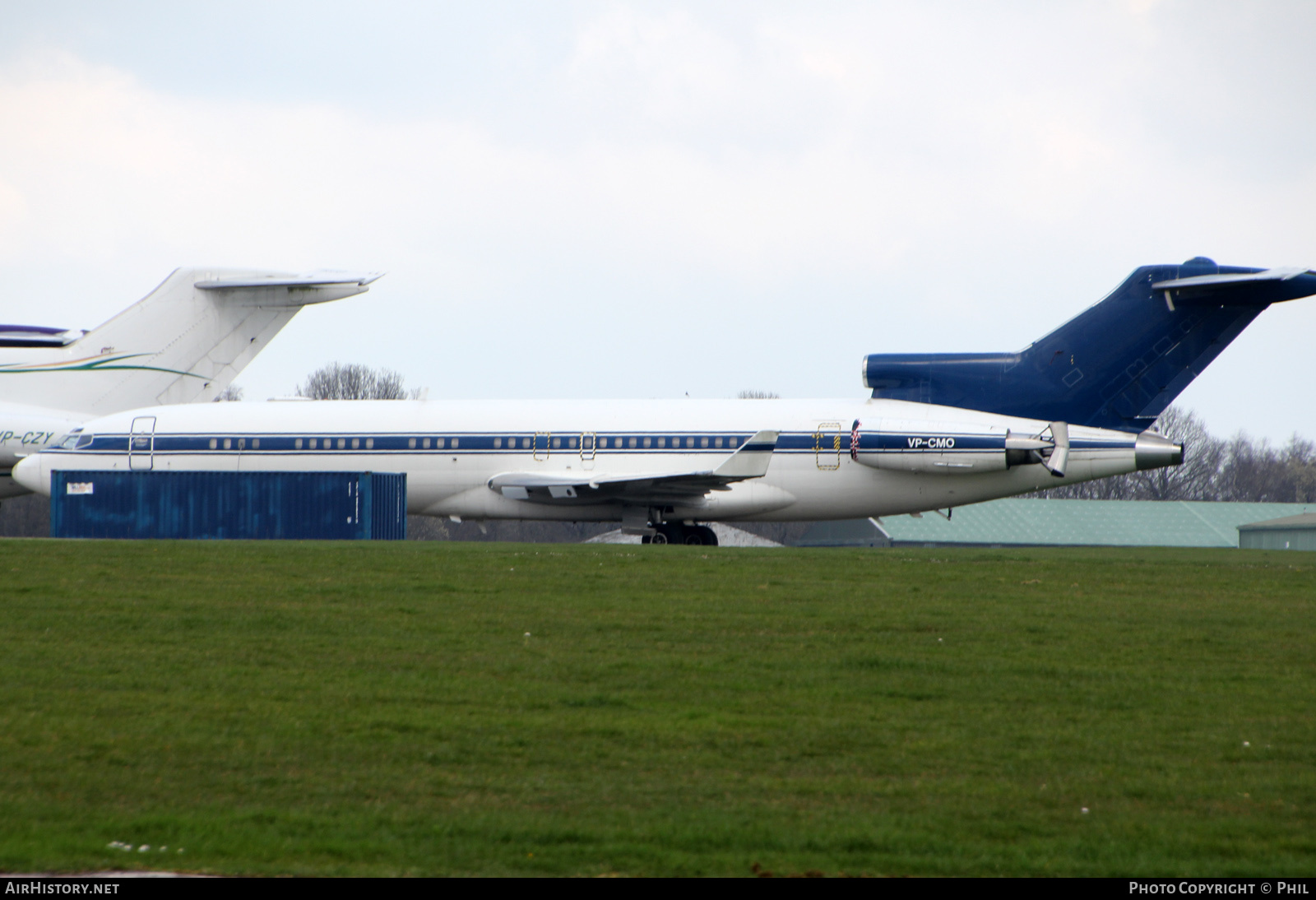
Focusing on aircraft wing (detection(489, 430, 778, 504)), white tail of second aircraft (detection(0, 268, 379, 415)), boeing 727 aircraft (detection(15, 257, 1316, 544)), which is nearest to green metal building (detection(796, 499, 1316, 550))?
boeing 727 aircraft (detection(15, 257, 1316, 544))

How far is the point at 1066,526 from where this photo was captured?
2227 inches

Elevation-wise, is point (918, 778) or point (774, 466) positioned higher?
point (774, 466)

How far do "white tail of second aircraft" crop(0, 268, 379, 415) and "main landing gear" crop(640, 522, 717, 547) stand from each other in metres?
8.89

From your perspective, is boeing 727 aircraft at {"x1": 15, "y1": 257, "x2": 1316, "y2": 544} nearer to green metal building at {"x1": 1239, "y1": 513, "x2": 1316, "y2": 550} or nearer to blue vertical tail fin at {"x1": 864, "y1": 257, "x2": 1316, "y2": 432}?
blue vertical tail fin at {"x1": 864, "y1": 257, "x2": 1316, "y2": 432}

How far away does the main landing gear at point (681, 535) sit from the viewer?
Result: 28.3 metres

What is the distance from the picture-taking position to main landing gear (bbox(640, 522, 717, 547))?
1115 inches

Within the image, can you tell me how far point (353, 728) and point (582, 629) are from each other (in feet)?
12.3

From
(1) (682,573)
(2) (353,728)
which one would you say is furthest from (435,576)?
(2) (353,728)

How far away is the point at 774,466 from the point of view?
2734 cm

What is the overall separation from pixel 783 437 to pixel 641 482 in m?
3.14

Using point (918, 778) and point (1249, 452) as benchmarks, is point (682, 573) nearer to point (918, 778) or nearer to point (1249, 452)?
point (918, 778)

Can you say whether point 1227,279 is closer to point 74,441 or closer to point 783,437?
point 783,437

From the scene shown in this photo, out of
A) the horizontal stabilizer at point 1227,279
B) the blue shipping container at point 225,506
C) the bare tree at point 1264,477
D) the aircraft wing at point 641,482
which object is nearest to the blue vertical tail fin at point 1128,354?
the horizontal stabilizer at point 1227,279

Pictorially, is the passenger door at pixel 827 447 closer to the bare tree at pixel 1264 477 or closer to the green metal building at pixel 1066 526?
the green metal building at pixel 1066 526
